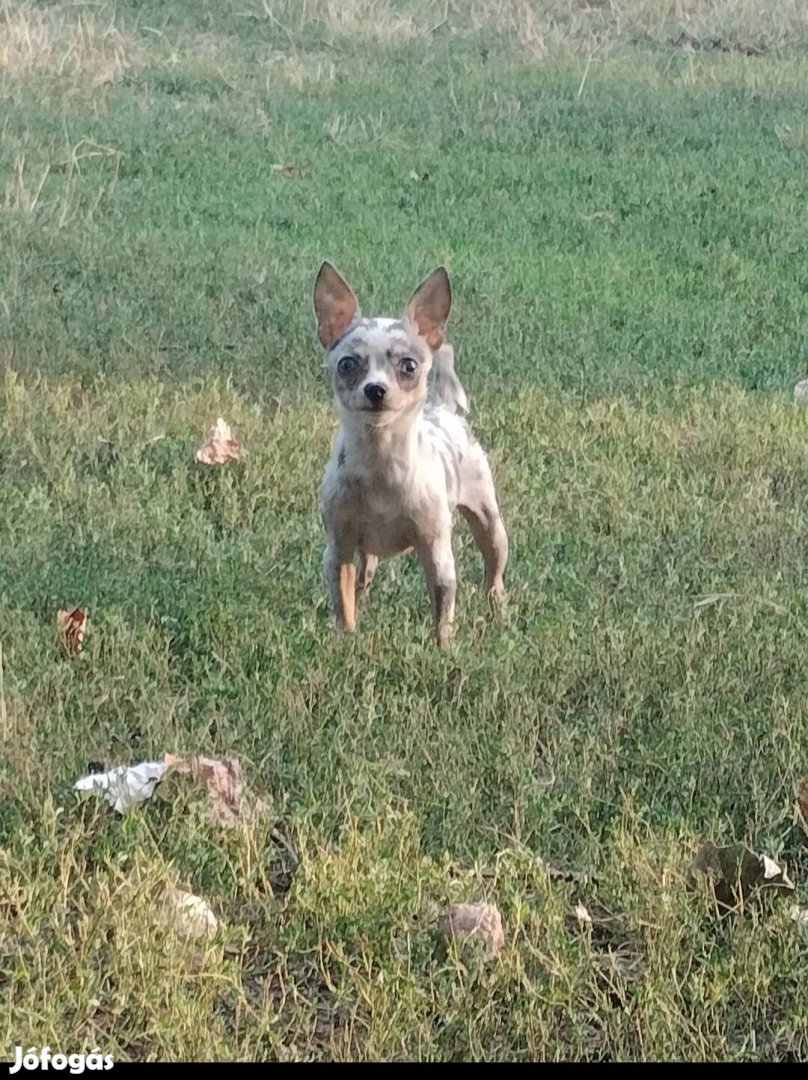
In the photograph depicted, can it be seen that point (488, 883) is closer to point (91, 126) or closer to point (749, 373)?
point (749, 373)

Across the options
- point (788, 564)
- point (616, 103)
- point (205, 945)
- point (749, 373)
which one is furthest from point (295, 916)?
point (616, 103)

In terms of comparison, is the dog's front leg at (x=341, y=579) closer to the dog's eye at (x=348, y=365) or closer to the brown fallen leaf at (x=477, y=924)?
the dog's eye at (x=348, y=365)

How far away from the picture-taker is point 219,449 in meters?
6.04

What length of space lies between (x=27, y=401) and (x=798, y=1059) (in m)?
4.73

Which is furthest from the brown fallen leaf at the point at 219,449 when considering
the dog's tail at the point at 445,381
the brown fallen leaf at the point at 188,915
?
the brown fallen leaf at the point at 188,915

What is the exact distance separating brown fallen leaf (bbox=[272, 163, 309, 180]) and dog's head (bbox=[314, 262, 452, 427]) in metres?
7.12

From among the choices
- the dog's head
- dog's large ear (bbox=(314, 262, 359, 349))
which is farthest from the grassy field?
dog's large ear (bbox=(314, 262, 359, 349))

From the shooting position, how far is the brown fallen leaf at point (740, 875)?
10.5ft

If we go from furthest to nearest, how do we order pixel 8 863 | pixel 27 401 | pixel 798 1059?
pixel 27 401
pixel 8 863
pixel 798 1059

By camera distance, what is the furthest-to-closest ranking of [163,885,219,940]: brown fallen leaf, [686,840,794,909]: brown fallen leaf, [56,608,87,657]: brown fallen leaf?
[56,608,87,657]: brown fallen leaf → [686,840,794,909]: brown fallen leaf → [163,885,219,940]: brown fallen leaf

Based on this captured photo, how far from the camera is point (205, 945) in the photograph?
9.89ft

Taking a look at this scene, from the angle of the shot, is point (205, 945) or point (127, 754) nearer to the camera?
point (205, 945)

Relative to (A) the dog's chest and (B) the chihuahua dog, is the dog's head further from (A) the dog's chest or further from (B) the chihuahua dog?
(A) the dog's chest

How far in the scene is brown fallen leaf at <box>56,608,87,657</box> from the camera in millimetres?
4398
